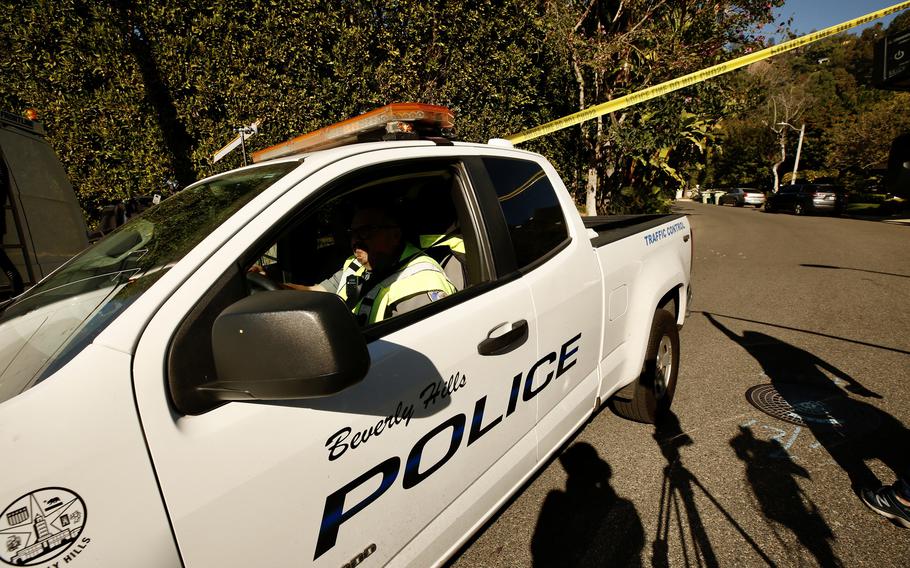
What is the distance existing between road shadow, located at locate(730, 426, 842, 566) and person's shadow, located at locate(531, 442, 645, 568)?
0.67m

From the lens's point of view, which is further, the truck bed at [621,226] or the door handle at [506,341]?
the truck bed at [621,226]

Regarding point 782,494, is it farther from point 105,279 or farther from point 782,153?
point 782,153

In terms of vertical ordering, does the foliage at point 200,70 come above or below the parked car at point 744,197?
above

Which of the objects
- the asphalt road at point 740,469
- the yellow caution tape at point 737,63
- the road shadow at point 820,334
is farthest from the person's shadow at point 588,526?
the road shadow at point 820,334

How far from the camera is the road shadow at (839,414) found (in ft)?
8.59

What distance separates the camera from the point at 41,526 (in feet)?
2.85

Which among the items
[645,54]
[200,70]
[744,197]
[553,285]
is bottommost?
[744,197]

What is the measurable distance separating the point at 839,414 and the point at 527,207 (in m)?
2.76

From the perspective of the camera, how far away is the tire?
2945mm

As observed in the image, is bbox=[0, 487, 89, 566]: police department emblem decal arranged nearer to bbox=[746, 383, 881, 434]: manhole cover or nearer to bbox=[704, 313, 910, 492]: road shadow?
bbox=[704, 313, 910, 492]: road shadow

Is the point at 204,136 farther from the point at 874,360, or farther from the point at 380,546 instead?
the point at 874,360

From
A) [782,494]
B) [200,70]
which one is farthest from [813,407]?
[200,70]

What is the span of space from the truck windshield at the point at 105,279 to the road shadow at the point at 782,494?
108 inches

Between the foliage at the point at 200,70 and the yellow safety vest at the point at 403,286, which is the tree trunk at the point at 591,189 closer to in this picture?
the foliage at the point at 200,70
